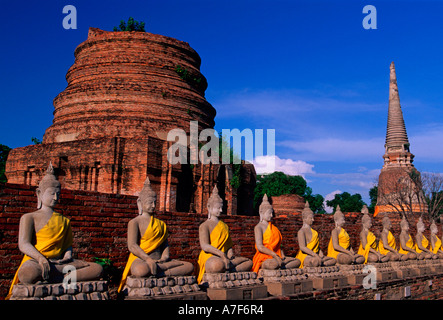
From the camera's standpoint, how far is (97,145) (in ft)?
54.3

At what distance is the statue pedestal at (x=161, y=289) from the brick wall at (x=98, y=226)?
7.68 ft

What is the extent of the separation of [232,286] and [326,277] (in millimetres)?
2880

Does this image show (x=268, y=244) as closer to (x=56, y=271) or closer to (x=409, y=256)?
(x=56, y=271)

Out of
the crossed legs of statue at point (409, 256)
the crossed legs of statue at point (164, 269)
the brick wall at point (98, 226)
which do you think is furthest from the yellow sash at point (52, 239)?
the crossed legs of statue at point (409, 256)

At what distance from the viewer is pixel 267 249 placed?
784 centimetres

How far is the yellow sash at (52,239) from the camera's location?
16.4 ft

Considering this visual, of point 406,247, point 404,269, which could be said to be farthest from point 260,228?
point 406,247

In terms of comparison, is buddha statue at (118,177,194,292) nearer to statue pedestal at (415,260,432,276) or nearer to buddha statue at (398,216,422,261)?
buddha statue at (398,216,422,261)

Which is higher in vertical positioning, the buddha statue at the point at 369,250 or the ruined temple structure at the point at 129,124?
the ruined temple structure at the point at 129,124

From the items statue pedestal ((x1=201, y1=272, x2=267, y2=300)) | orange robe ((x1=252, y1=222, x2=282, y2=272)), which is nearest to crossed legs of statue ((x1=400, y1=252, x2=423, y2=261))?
orange robe ((x1=252, y1=222, x2=282, y2=272))

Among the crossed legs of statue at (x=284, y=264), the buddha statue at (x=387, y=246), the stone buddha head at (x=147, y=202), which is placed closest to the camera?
the stone buddha head at (x=147, y=202)

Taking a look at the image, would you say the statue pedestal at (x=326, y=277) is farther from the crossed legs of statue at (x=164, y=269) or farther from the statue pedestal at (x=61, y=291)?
A: the statue pedestal at (x=61, y=291)

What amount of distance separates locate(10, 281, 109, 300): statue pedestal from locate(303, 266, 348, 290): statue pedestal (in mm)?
4393

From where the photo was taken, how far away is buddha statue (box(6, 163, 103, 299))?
15.7 ft
